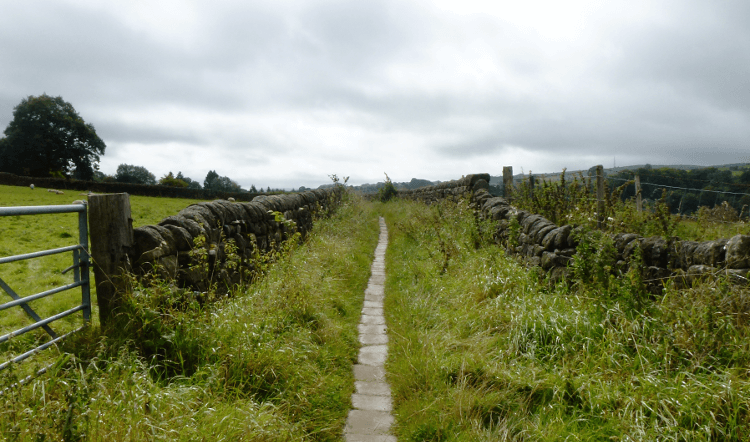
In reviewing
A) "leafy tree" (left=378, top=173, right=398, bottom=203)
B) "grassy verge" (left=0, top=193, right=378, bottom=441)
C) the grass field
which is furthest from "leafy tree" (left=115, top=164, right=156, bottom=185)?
"grassy verge" (left=0, top=193, right=378, bottom=441)

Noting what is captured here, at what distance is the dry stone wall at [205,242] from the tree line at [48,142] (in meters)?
36.4

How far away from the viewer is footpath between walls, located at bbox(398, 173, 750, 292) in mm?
3553

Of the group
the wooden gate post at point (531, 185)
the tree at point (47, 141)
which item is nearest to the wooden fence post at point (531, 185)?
the wooden gate post at point (531, 185)

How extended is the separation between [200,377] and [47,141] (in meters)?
52.7

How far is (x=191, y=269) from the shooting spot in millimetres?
4383

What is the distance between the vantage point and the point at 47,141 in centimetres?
4312

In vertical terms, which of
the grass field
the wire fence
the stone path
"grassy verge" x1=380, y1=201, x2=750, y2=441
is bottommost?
the stone path

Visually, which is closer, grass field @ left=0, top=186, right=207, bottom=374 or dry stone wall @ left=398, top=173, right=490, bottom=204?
grass field @ left=0, top=186, right=207, bottom=374

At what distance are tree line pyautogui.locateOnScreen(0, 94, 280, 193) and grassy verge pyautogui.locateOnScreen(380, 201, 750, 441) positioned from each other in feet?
131

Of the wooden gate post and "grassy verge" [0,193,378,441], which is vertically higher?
the wooden gate post

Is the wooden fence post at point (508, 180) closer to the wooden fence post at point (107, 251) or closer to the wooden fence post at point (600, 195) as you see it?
the wooden fence post at point (600, 195)

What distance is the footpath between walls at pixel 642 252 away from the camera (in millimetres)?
3553

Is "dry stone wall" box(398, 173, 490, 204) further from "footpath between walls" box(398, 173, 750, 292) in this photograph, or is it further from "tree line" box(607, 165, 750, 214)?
"footpath between walls" box(398, 173, 750, 292)

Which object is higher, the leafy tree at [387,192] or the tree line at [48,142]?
the tree line at [48,142]
